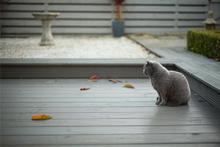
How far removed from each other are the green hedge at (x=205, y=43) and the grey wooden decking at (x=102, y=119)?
1.63m

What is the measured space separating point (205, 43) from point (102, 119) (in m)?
3.34

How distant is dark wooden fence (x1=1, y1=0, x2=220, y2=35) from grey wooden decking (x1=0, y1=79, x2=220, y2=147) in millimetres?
6506

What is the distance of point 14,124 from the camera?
286 cm

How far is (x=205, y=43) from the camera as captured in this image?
5863 mm

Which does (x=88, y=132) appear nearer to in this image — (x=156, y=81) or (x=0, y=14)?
(x=156, y=81)

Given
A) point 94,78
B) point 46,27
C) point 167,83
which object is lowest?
point 94,78

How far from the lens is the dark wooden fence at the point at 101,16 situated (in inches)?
413

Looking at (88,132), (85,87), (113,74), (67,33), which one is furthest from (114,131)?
(67,33)

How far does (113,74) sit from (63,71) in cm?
65

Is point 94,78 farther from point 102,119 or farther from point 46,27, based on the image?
point 46,27

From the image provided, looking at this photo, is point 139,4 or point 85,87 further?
point 139,4

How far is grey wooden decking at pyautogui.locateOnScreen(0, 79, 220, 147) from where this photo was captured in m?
2.53

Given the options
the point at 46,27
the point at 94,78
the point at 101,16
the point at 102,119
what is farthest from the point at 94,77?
the point at 101,16

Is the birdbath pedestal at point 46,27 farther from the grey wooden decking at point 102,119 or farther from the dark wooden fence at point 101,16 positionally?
the grey wooden decking at point 102,119
